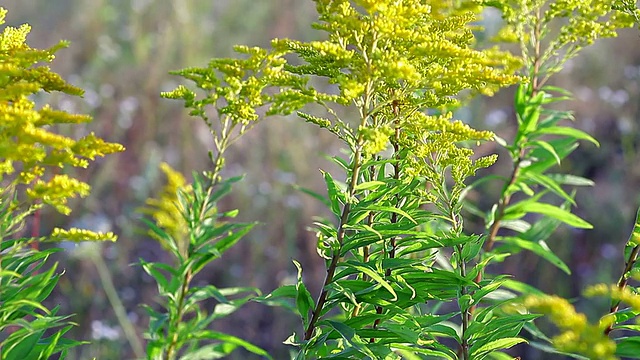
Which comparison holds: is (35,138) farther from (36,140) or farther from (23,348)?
(23,348)

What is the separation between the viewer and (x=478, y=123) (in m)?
6.50

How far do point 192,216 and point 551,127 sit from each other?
119 centimetres

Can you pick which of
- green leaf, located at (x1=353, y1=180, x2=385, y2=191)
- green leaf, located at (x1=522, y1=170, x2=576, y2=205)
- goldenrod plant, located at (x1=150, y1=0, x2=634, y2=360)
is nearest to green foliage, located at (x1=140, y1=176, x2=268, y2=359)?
goldenrod plant, located at (x1=150, y1=0, x2=634, y2=360)

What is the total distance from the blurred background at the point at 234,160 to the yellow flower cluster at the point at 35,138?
97.6 inches

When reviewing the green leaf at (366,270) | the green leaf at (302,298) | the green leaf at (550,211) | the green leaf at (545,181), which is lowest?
the green leaf at (302,298)

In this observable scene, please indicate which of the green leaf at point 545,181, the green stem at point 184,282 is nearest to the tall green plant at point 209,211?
the green stem at point 184,282

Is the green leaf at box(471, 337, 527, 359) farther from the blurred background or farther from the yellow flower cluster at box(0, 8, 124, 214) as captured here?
the blurred background

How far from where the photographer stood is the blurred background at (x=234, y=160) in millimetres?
5035

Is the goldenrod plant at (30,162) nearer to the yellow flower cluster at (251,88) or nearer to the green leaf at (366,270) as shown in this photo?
the yellow flower cluster at (251,88)

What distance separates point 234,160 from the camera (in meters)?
6.45

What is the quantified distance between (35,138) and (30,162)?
0.10 meters

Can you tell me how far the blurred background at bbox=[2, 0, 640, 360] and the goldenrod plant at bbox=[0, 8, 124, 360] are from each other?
2241 mm

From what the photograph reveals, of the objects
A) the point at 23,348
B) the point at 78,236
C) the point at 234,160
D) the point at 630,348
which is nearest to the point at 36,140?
the point at 78,236

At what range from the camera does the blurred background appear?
5.04 metres
